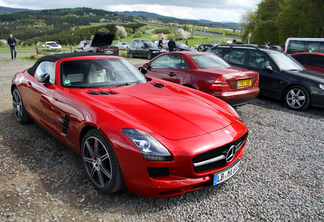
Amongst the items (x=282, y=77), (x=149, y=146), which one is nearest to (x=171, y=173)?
(x=149, y=146)

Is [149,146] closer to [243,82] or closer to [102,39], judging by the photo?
[243,82]

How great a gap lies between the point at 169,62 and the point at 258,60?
2920 mm

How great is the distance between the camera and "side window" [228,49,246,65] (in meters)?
6.92

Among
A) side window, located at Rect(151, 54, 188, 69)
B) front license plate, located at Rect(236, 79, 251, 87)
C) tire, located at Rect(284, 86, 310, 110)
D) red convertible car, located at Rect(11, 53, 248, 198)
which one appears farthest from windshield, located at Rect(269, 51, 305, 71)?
red convertible car, located at Rect(11, 53, 248, 198)

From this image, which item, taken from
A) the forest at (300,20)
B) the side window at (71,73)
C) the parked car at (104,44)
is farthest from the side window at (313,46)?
the forest at (300,20)

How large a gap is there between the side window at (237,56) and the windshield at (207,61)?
1.59 metres

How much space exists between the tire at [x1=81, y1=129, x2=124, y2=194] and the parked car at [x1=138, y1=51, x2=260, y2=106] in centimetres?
296

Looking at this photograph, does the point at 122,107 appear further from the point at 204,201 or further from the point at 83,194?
the point at 204,201

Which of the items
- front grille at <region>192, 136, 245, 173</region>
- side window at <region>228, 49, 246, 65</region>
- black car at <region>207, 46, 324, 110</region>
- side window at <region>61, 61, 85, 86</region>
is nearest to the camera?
front grille at <region>192, 136, 245, 173</region>

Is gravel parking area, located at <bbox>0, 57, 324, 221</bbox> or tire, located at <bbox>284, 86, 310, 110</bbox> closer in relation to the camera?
gravel parking area, located at <bbox>0, 57, 324, 221</bbox>

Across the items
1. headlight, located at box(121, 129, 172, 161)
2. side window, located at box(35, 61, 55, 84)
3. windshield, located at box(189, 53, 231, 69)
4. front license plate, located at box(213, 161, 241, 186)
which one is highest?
windshield, located at box(189, 53, 231, 69)

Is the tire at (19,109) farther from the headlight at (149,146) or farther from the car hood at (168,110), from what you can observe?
the headlight at (149,146)

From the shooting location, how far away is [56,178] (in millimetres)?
2672

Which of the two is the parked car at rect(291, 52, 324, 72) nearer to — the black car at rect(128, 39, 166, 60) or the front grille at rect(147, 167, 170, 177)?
the front grille at rect(147, 167, 170, 177)
